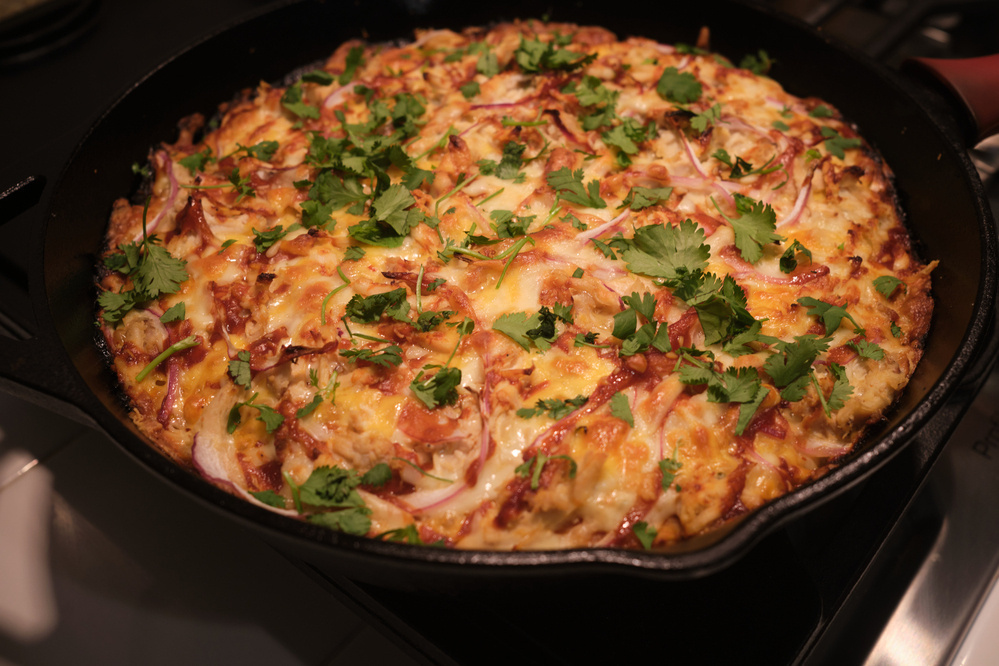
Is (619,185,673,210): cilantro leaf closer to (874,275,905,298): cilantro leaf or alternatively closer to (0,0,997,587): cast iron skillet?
(874,275,905,298): cilantro leaf

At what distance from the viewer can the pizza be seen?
199cm

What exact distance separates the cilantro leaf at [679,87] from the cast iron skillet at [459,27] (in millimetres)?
696

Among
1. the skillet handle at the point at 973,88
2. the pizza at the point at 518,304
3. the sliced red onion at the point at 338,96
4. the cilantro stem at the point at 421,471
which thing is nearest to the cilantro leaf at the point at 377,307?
the pizza at the point at 518,304

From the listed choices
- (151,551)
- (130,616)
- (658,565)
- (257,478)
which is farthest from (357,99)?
(658,565)

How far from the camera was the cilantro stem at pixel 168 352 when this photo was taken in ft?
7.61

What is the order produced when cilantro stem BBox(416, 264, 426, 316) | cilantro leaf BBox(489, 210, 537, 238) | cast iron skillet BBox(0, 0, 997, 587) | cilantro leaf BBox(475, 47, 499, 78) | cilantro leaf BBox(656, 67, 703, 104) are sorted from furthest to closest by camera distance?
cilantro leaf BBox(475, 47, 499, 78) → cilantro leaf BBox(656, 67, 703, 104) → cilantro leaf BBox(489, 210, 537, 238) → cilantro stem BBox(416, 264, 426, 316) → cast iron skillet BBox(0, 0, 997, 587)

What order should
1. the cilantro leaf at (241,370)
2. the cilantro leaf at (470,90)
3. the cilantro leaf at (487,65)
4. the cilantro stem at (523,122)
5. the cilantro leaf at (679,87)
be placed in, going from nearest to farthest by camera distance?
the cilantro leaf at (241,370) < the cilantro stem at (523,122) < the cilantro leaf at (679,87) < the cilantro leaf at (470,90) < the cilantro leaf at (487,65)

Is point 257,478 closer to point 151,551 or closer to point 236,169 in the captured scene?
point 151,551

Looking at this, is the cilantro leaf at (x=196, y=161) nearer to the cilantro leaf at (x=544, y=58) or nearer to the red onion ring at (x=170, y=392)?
the red onion ring at (x=170, y=392)

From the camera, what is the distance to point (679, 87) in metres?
3.07

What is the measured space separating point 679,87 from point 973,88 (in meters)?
1.21

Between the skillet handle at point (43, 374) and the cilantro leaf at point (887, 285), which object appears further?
the cilantro leaf at point (887, 285)

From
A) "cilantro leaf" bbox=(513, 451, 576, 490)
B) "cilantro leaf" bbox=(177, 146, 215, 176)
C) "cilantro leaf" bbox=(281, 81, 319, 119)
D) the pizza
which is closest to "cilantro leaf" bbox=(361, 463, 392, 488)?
the pizza

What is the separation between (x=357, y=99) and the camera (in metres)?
3.25
